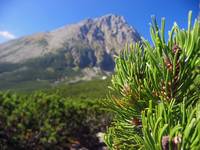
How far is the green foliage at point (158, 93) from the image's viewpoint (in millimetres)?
1623

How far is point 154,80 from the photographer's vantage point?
6.86 ft

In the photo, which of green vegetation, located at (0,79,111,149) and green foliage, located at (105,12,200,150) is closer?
green foliage, located at (105,12,200,150)

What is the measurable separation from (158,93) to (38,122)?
20.0 meters

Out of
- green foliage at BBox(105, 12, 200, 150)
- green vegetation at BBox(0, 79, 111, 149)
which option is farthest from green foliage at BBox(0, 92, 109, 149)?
green foliage at BBox(105, 12, 200, 150)

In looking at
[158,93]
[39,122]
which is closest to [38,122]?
[39,122]

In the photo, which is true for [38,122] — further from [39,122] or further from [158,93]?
[158,93]

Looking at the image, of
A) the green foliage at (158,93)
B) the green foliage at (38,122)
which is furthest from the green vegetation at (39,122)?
the green foliage at (158,93)

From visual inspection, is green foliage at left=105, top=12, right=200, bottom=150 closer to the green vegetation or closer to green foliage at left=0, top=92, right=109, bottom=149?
the green vegetation

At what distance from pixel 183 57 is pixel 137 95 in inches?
14.8

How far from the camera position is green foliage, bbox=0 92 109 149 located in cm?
2006

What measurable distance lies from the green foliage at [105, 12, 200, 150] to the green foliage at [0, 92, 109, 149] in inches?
673

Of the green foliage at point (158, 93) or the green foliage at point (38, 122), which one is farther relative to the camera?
the green foliage at point (38, 122)

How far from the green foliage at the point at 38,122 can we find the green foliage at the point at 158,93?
17.1m

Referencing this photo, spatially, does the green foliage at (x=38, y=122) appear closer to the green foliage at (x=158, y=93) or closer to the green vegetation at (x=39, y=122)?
the green vegetation at (x=39, y=122)
